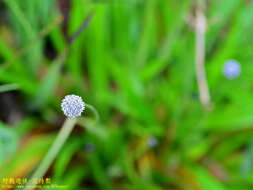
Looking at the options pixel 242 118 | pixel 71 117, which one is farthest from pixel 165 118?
pixel 71 117

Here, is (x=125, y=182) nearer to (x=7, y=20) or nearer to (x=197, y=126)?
(x=197, y=126)

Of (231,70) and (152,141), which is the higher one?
(231,70)

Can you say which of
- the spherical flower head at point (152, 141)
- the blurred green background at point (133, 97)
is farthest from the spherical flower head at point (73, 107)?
the spherical flower head at point (152, 141)

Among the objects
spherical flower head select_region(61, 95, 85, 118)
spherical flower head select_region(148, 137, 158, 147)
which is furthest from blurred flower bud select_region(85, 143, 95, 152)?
spherical flower head select_region(61, 95, 85, 118)

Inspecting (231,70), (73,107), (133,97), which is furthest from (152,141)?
(73,107)

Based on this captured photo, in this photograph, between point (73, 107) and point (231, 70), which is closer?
point (73, 107)

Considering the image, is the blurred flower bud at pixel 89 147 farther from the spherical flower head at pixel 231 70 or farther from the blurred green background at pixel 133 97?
the spherical flower head at pixel 231 70

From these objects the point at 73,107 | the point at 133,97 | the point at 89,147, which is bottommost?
the point at 73,107

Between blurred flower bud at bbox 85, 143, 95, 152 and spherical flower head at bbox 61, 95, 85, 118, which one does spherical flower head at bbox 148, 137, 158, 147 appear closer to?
blurred flower bud at bbox 85, 143, 95, 152

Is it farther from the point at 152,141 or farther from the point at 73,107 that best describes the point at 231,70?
the point at 73,107

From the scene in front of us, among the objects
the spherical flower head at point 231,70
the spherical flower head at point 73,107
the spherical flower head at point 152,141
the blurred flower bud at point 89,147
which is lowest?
the spherical flower head at point 73,107

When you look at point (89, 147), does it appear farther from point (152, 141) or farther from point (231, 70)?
point (231, 70)
